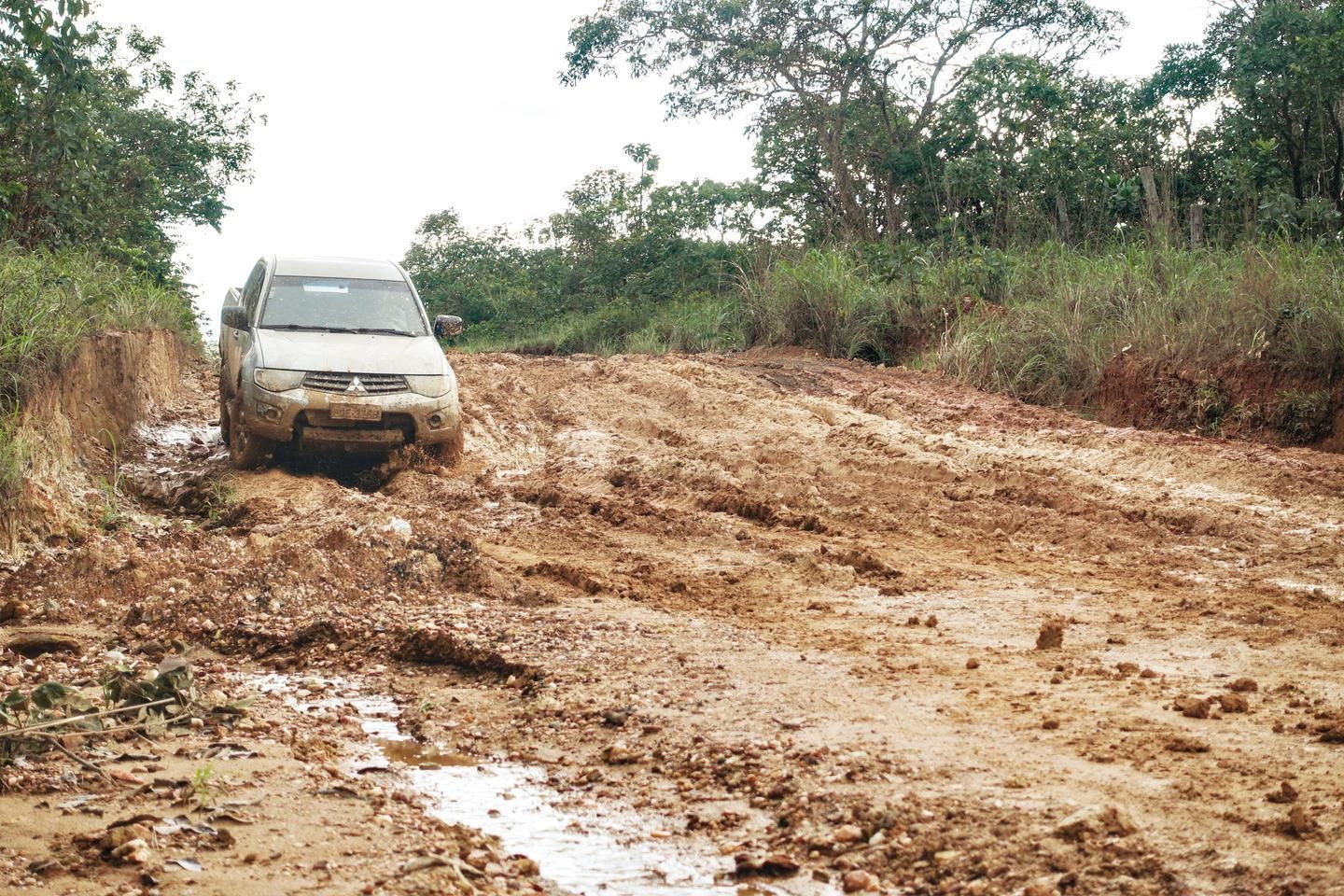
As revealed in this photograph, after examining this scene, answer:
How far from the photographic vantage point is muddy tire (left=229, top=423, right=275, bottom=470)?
34.3 feet

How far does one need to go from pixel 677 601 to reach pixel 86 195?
13062mm

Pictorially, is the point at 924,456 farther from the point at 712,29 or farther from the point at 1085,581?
the point at 712,29

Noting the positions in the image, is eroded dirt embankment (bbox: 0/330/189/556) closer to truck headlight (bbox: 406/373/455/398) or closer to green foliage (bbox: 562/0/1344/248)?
truck headlight (bbox: 406/373/455/398)

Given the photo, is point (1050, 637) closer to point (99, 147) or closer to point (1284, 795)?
point (1284, 795)

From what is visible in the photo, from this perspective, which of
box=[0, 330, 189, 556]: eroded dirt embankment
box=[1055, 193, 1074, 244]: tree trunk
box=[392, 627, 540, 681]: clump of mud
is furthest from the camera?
box=[1055, 193, 1074, 244]: tree trunk

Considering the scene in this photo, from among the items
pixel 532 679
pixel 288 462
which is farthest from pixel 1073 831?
pixel 288 462

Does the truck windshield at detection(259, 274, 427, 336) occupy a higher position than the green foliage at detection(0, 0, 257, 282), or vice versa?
the green foliage at detection(0, 0, 257, 282)

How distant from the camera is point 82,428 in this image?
10.4m

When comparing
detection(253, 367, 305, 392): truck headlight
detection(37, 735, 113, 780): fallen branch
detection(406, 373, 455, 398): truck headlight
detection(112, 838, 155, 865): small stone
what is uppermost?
detection(253, 367, 305, 392): truck headlight

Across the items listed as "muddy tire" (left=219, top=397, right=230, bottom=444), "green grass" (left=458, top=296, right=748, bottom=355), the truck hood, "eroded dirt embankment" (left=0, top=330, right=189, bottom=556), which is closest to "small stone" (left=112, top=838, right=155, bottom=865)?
"eroded dirt embankment" (left=0, top=330, right=189, bottom=556)

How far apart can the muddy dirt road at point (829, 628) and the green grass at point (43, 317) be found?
125cm

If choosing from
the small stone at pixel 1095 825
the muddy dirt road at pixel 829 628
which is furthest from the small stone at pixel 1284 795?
the small stone at pixel 1095 825

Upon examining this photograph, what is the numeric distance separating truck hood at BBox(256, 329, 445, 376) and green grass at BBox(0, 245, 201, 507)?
1.59 metres

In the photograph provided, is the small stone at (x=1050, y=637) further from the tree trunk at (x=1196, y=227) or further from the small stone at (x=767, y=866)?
the tree trunk at (x=1196, y=227)
